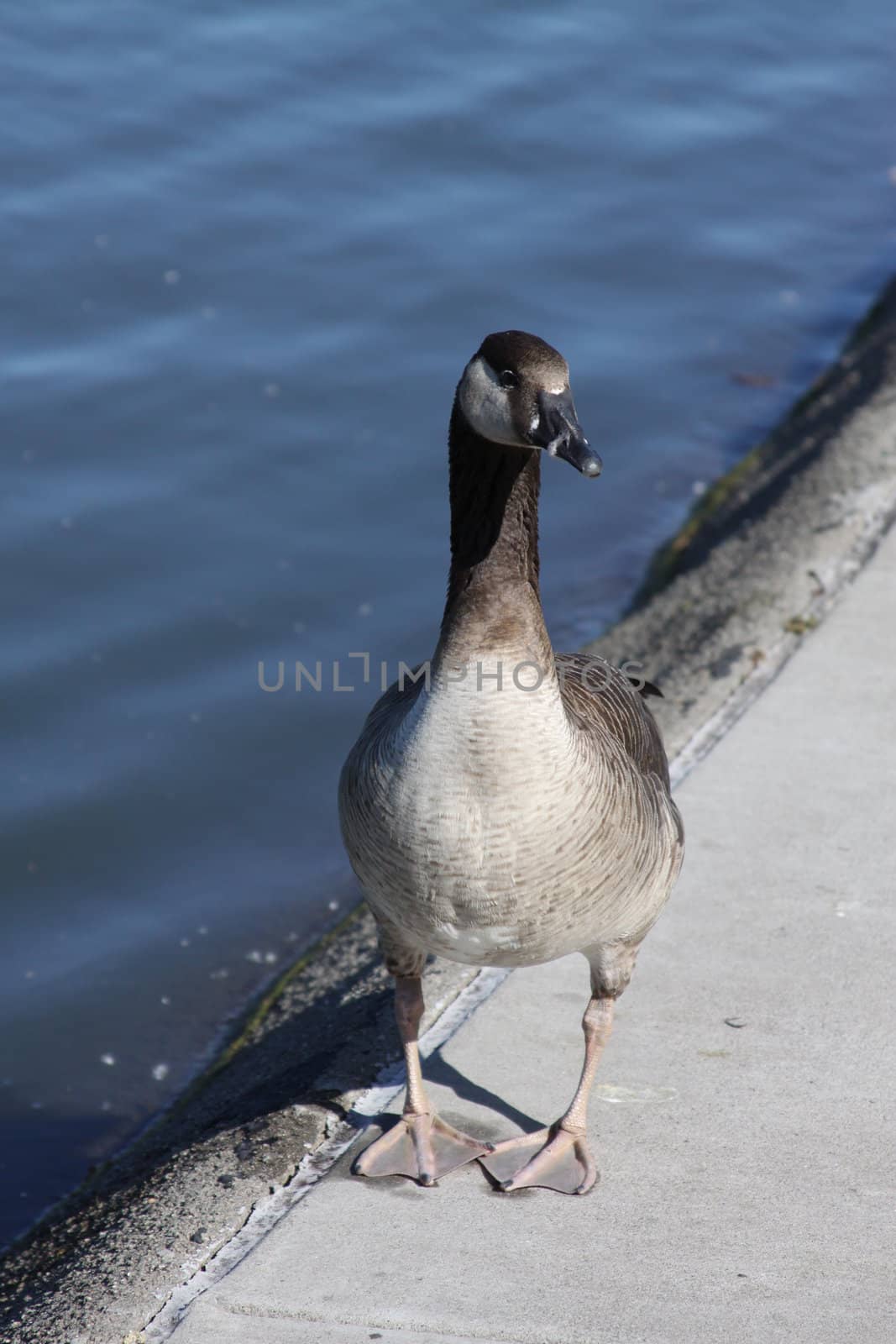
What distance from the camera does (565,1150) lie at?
350 cm

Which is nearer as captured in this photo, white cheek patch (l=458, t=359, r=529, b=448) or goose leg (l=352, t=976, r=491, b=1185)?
white cheek patch (l=458, t=359, r=529, b=448)

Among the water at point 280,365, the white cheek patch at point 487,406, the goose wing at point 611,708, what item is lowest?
the water at point 280,365

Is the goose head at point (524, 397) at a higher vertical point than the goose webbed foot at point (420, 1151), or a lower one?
higher

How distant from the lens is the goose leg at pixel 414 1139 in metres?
3.51

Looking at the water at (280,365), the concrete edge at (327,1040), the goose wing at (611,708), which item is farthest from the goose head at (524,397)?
the water at (280,365)

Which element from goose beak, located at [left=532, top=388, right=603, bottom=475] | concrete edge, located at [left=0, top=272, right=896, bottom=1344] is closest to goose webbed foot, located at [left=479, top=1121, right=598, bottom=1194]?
concrete edge, located at [left=0, top=272, right=896, bottom=1344]

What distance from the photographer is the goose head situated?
9.96 ft

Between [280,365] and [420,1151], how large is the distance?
7.05 metres

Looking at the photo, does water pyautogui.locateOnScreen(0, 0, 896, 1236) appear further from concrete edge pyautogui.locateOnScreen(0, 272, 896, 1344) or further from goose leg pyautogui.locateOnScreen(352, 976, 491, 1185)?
goose leg pyautogui.locateOnScreen(352, 976, 491, 1185)

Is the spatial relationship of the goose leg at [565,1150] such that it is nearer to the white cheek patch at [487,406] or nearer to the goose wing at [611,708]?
the goose wing at [611,708]

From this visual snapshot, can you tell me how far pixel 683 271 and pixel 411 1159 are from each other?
9.61m

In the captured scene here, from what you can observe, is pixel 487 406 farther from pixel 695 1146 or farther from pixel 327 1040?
pixel 327 1040

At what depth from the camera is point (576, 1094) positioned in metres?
3.59

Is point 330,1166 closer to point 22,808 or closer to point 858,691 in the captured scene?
point 858,691
